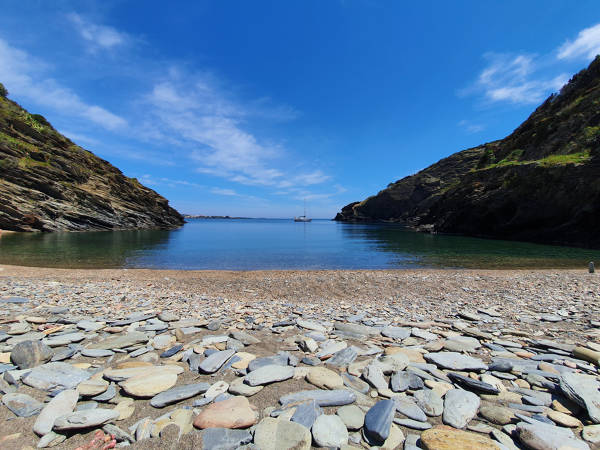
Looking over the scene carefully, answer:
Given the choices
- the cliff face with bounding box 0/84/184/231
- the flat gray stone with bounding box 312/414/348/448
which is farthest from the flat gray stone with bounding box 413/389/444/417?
the cliff face with bounding box 0/84/184/231

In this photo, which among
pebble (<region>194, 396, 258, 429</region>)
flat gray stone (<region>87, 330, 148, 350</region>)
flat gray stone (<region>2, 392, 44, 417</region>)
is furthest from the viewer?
flat gray stone (<region>87, 330, 148, 350</region>)

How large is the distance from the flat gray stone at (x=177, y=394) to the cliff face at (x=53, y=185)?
232 ft

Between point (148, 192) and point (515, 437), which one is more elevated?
point (148, 192)

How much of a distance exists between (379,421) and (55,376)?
16.2 ft

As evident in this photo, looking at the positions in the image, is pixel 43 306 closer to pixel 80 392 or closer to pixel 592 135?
pixel 80 392

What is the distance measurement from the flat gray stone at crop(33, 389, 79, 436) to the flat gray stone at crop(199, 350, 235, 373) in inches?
67.1

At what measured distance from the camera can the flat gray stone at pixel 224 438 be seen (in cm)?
288

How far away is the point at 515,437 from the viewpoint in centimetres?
304

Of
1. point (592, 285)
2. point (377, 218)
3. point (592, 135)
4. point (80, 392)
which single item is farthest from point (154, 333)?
point (377, 218)

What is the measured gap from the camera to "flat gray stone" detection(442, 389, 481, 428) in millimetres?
3348

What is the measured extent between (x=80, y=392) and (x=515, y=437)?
5.63m

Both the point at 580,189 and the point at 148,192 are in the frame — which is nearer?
the point at 580,189

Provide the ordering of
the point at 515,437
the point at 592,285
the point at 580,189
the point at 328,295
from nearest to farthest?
the point at 515,437 < the point at 328,295 < the point at 592,285 < the point at 580,189

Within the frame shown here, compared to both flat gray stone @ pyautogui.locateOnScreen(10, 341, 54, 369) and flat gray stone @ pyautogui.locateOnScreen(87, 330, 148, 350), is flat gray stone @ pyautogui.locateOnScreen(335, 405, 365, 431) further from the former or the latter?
flat gray stone @ pyautogui.locateOnScreen(10, 341, 54, 369)
